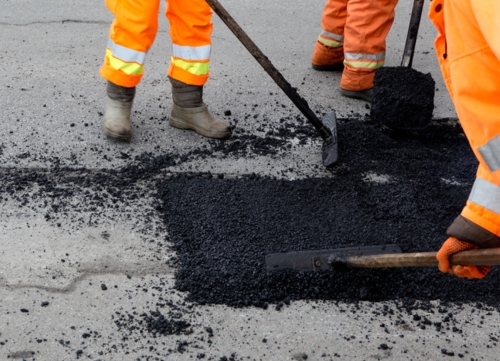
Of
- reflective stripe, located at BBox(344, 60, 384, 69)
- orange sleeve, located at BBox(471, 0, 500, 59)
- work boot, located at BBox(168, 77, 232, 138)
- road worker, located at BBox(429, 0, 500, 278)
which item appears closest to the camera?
orange sleeve, located at BBox(471, 0, 500, 59)

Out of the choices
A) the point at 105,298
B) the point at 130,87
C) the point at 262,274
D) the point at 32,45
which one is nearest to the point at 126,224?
the point at 105,298

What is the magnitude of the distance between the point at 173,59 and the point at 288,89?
782mm

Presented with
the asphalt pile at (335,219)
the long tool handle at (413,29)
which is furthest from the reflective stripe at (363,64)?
the asphalt pile at (335,219)

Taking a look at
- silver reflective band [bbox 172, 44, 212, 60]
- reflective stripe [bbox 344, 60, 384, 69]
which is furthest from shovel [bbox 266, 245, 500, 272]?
reflective stripe [bbox 344, 60, 384, 69]

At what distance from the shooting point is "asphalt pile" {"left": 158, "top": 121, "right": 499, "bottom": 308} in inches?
108

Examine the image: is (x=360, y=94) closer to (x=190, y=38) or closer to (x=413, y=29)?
(x=413, y=29)

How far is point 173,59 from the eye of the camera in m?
3.92

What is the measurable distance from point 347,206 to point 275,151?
0.73 metres

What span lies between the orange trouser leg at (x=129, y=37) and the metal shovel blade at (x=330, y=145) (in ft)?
3.84

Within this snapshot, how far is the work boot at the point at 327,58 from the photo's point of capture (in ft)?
16.0

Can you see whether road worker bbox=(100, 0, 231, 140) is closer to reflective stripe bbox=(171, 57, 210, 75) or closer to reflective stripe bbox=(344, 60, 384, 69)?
reflective stripe bbox=(171, 57, 210, 75)

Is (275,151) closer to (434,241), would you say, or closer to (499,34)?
(434,241)

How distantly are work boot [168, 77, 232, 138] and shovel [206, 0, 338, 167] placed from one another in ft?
1.64

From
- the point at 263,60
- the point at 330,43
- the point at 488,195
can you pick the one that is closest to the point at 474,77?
the point at 488,195
